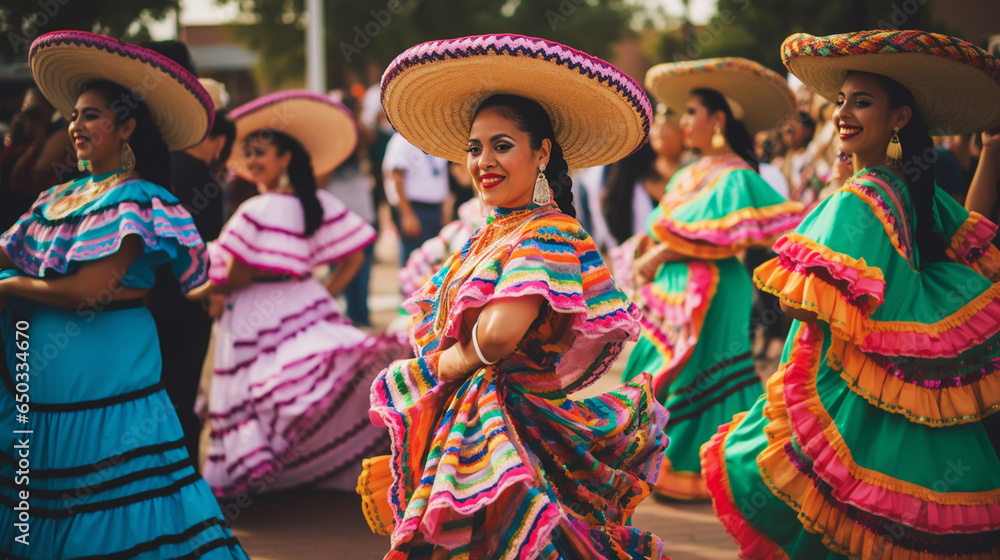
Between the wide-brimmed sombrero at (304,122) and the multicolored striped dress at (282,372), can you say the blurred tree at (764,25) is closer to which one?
the wide-brimmed sombrero at (304,122)

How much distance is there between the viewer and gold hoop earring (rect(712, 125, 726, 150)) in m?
5.63

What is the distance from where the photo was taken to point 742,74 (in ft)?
17.9

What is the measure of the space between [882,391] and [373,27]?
2811 centimetres

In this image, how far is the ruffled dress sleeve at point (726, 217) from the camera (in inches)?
205

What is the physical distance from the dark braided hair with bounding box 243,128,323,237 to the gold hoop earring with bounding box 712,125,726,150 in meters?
2.42

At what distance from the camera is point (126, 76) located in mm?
3668

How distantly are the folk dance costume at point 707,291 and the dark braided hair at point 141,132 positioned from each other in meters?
2.83

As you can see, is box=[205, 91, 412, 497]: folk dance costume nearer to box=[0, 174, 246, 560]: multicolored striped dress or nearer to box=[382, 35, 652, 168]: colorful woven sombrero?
box=[0, 174, 246, 560]: multicolored striped dress

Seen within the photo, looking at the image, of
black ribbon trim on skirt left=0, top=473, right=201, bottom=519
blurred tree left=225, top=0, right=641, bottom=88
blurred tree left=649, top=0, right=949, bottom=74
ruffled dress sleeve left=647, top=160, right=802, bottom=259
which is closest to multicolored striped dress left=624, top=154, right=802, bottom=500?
ruffled dress sleeve left=647, top=160, right=802, bottom=259

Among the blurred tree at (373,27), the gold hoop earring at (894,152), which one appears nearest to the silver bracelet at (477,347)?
the gold hoop earring at (894,152)

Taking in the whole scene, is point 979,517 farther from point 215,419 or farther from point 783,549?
point 215,419

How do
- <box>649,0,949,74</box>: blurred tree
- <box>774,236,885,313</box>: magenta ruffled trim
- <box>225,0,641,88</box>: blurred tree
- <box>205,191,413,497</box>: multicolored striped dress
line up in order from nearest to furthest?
<box>774,236,885,313</box>: magenta ruffled trim < <box>205,191,413,497</box>: multicolored striped dress < <box>649,0,949,74</box>: blurred tree < <box>225,0,641,88</box>: blurred tree

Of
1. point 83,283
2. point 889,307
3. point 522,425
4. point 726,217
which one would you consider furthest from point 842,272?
point 83,283

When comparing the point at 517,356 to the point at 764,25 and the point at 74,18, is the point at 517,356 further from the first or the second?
the point at 764,25
